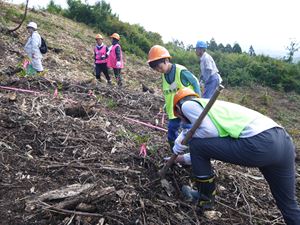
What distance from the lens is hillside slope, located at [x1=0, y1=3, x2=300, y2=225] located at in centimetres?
318

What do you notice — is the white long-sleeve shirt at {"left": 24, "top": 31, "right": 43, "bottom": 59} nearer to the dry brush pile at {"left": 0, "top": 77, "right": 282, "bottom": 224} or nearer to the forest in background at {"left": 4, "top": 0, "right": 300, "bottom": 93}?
the dry brush pile at {"left": 0, "top": 77, "right": 282, "bottom": 224}

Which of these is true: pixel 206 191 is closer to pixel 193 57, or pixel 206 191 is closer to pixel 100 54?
pixel 100 54

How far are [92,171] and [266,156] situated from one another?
5.87ft

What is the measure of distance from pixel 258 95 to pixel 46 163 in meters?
14.0

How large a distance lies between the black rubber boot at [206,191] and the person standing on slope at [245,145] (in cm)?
1

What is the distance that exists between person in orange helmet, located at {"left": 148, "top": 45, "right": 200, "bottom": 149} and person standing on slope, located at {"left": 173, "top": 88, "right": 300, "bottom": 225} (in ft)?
3.88

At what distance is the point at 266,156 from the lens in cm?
308

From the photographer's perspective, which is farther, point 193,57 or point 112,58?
point 193,57

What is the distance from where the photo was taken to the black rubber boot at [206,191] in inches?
136

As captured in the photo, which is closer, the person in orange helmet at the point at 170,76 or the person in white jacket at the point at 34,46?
the person in orange helmet at the point at 170,76

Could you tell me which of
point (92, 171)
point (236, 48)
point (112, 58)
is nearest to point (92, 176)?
point (92, 171)

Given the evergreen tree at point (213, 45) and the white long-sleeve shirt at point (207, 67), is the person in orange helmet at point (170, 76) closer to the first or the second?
the white long-sleeve shirt at point (207, 67)

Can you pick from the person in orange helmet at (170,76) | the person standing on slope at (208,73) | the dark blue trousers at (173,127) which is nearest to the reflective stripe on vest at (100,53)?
the person standing on slope at (208,73)

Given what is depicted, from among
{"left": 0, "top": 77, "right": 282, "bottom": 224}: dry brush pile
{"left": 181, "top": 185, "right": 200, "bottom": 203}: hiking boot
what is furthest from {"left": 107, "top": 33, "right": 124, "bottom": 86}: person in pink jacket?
{"left": 181, "top": 185, "right": 200, "bottom": 203}: hiking boot
